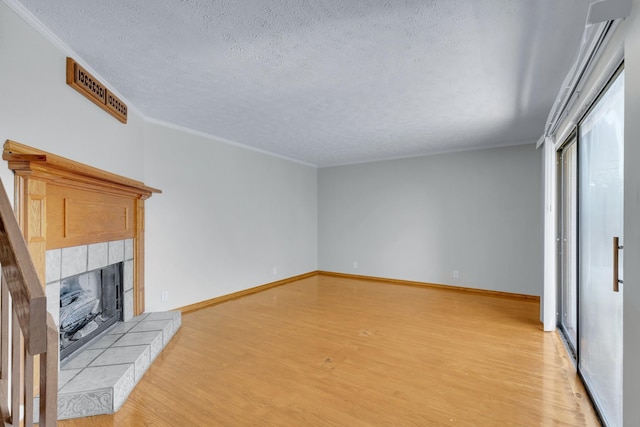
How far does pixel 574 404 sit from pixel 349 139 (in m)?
3.65

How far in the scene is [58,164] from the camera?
6.49 feet

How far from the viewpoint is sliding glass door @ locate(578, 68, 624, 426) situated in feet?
5.86

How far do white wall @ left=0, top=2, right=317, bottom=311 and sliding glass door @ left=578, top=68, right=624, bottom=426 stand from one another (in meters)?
3.43

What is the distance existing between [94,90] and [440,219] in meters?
5.06

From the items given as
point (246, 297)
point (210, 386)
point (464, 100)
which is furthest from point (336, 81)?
point (246, 297)

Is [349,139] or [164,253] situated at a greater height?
[349,139]

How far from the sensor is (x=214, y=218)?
4.44 metres

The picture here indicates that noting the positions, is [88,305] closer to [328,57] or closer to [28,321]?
[28,321]

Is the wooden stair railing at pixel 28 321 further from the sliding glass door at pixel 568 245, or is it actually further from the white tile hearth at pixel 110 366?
the sliding glass door at pixel 568 245

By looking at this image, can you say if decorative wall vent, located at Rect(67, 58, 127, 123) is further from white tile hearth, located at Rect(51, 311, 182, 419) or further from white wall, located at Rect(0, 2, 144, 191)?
white tile hearth, located at Rect(51, 311, 182, 419)

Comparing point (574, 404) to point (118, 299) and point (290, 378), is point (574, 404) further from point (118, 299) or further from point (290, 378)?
point (118, 299)

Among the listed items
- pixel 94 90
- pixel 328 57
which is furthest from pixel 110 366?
pixel 328 57

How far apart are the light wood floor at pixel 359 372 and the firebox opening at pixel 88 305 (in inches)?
25.0

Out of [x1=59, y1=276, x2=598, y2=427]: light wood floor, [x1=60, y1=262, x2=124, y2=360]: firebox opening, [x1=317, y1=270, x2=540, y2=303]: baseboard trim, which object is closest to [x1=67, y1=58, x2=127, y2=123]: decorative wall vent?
[x1=60, y1=262, x2=124, y2=360]: firebox opening
